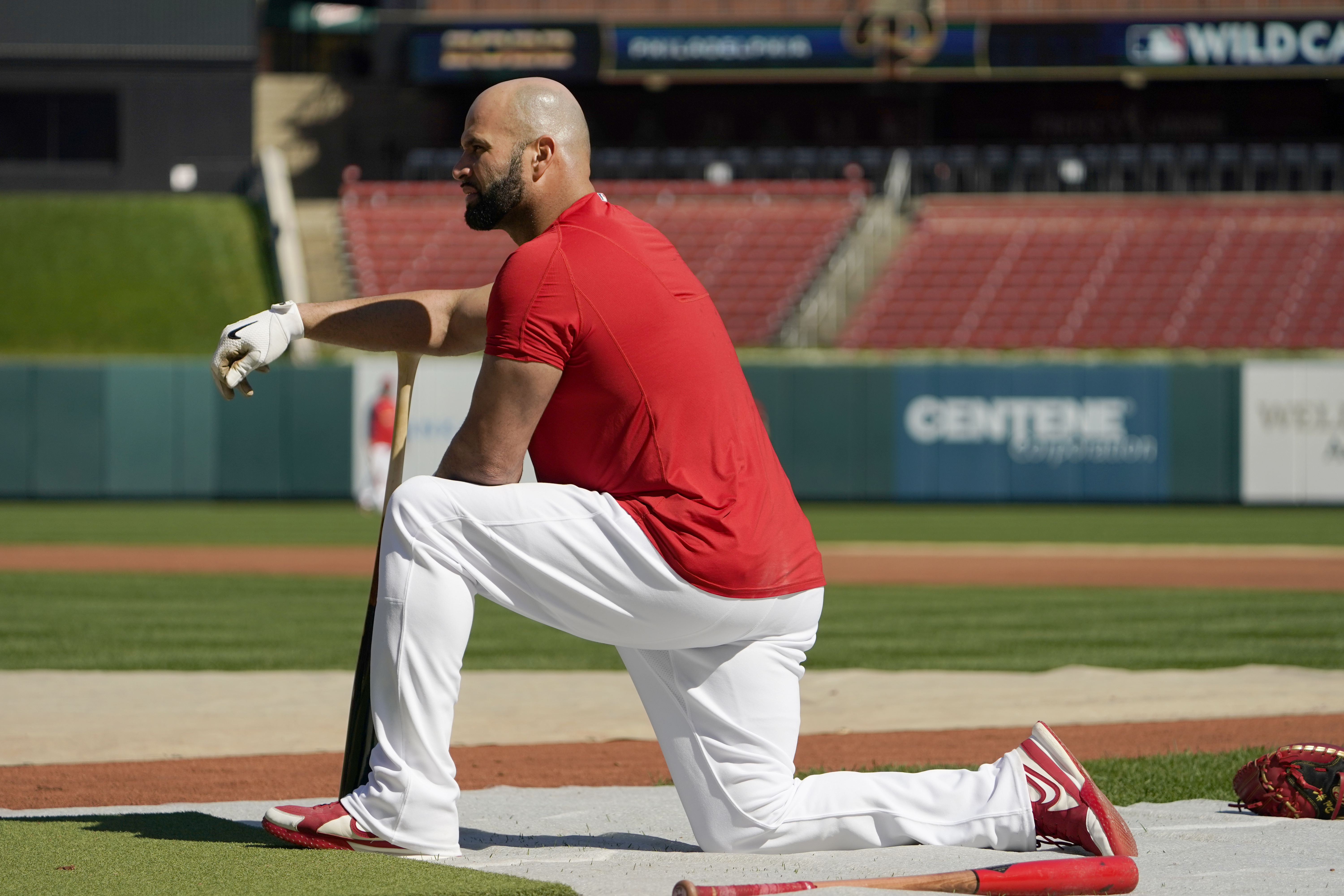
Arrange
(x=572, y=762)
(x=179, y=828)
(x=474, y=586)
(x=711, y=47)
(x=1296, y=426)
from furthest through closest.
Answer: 1. (x=711, y=47)
2. (x=1296, y=426)
3. (x=572, y=762)
4. (x=179, y=828)
5. (x=474, y=586)

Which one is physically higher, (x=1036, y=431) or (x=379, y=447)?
(x=1036, y=431)

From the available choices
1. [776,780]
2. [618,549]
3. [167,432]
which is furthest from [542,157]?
[167,432]

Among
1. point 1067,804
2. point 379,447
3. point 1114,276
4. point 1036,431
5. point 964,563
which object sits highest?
point 1114,276

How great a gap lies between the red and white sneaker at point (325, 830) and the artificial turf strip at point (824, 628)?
4.43m

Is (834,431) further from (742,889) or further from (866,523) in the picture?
(742,889)

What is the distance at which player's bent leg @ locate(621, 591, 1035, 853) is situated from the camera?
3453mm

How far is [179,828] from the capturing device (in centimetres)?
396

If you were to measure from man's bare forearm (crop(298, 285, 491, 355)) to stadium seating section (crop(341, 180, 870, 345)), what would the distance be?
2241 centimetres

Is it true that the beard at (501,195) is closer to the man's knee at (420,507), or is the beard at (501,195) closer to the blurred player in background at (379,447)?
the man's knee at (420,507)

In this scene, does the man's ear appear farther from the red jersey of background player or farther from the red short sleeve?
the red jersey of background player

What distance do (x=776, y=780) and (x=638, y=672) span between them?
0.40 m

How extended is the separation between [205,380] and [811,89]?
17.1m

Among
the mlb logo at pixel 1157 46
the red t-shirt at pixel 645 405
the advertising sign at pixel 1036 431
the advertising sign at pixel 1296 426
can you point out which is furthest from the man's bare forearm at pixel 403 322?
the mlb logo at pixel 1157 46

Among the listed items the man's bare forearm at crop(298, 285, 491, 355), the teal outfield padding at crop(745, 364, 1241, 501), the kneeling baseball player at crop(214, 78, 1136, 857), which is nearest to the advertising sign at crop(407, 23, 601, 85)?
the teal outfield padding at crop(745, 364, 1241, 501)
